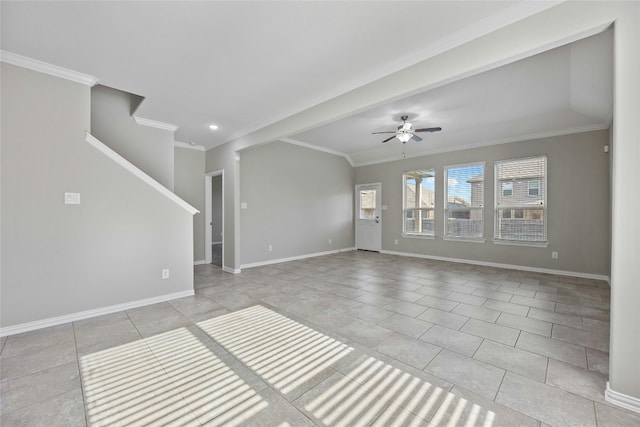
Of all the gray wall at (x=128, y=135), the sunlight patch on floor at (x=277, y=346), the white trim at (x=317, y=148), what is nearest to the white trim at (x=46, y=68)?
the gray wall at (x=128, y=135)

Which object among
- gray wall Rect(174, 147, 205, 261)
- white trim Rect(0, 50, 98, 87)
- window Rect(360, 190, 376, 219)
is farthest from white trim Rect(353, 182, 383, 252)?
white trim Rect(0, 50, 98, 87)

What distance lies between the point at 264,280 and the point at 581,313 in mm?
4369

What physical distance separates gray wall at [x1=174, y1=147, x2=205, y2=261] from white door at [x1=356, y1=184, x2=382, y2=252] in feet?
14.6

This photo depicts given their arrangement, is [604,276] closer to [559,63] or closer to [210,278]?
[559,63]

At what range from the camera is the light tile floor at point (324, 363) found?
167 cm

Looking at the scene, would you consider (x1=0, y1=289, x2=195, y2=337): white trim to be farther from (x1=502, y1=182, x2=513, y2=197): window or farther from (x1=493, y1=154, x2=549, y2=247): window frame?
(x1=502, y1=182, x2=513, y2=197): window

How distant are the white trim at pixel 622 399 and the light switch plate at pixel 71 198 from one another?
5.03 metres

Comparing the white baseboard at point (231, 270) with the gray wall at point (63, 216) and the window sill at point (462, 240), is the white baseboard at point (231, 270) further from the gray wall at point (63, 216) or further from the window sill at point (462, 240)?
the window sill at point (462, 240)

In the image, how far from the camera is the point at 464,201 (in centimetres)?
638

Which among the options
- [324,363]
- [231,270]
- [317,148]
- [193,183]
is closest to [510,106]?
[317,148]

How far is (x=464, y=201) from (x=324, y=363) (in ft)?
18.2

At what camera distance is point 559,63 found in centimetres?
295

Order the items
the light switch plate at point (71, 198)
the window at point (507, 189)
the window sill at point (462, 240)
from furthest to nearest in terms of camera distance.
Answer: the window sill at point (462, 240) < the window at point (507, 189) < the light switch plate at point (71, 198)

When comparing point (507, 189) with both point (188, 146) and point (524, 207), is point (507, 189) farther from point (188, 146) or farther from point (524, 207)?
point (188, 146)
